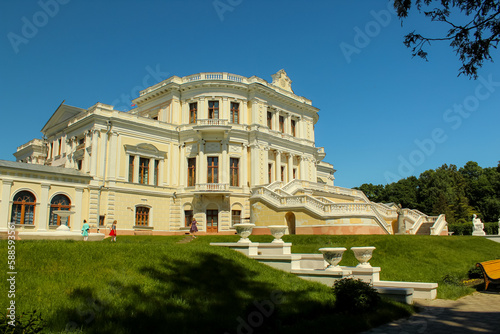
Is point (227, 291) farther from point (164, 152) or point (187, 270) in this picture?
point (164, 152)

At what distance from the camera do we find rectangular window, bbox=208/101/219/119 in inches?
1603

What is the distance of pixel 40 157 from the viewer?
45.8 metres

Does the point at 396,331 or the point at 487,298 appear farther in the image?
the point at 487,298

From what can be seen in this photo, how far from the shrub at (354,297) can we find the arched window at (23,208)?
1099 inches

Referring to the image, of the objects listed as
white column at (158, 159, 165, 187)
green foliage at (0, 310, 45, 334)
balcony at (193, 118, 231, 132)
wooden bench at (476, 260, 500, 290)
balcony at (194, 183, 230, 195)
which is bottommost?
wooden bench at (476, 260, 500, 290)

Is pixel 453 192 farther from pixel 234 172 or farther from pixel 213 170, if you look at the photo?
pixel 213 170

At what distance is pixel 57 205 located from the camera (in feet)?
104

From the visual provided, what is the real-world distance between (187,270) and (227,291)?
161 cm

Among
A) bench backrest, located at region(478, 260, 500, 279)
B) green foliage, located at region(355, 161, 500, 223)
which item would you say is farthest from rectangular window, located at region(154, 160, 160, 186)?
green foliage, located at region(355, 161, 500, 223)

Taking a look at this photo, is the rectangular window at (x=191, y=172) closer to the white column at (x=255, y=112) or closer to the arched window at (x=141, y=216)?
the arched window at (x=141, y=216)

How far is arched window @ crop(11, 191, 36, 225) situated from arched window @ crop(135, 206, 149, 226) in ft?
29.1

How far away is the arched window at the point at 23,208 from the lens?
97.2ft

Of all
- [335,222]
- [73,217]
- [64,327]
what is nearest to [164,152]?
[73,217]

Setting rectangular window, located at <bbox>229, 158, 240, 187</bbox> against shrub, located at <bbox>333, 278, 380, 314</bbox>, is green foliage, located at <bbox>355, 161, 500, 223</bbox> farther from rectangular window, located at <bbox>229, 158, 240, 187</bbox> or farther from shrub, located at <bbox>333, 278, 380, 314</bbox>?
shrub, located at <bbox>333, 278, 380, 314</bbox>
